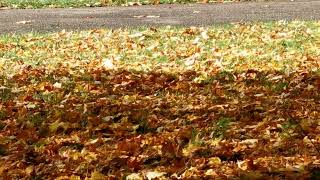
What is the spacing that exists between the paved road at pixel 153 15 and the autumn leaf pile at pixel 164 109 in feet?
10.9

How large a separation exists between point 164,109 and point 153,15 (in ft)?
29.7

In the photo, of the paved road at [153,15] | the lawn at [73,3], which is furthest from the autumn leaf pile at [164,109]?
the lawn at [73,3]

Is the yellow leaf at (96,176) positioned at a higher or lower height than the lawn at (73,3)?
higher

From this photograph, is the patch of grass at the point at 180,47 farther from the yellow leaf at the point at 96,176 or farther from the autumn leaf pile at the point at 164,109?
the yellow leaf at the point at 96,176

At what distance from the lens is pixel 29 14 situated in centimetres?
1542

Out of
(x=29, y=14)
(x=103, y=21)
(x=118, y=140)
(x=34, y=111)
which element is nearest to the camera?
(x=118, y=140)

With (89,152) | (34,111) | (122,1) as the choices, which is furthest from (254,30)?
(122,1)

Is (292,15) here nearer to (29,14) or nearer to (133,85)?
(29,14)

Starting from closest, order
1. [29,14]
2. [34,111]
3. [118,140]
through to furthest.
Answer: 1. [118,140]
2. [34,111]
3. [29,14]

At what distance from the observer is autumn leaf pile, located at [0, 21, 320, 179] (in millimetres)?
4059

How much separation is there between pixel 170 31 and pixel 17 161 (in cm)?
686

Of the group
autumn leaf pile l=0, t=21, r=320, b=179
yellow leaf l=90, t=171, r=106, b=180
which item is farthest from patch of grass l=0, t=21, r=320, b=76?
yellow leaf l=90, t=171, r=106, b=180

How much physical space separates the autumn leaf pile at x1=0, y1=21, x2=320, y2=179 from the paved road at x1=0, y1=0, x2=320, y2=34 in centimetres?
332

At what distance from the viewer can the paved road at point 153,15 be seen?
12945mm
